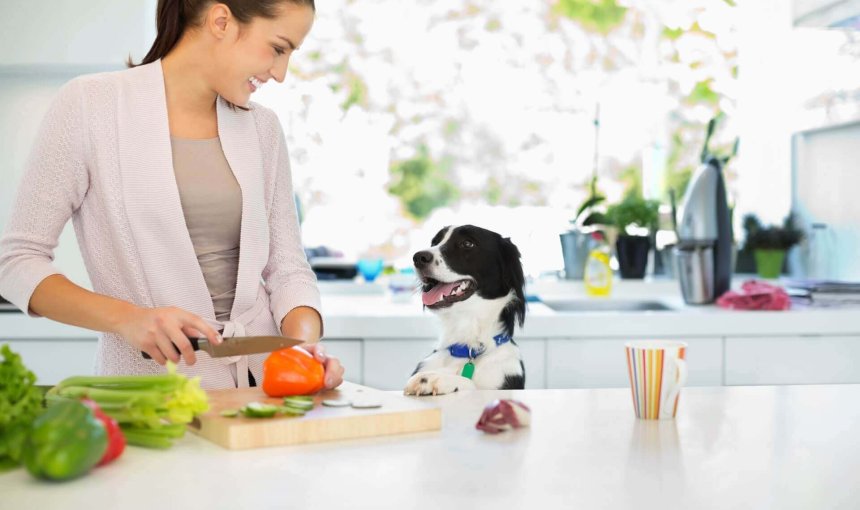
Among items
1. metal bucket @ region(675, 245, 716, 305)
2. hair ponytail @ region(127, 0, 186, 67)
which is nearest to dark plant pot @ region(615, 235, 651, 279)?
metal bucket @ region(675, 245, 716, 305)

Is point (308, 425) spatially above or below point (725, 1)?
below

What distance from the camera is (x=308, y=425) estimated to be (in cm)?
113

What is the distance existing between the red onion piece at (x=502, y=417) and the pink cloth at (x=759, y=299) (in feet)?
6.17

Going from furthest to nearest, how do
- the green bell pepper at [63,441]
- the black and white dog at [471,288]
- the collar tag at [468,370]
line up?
the black and white dog at [471,288] < the collar tag at [468,370] < the green bell pepper at [63,441]

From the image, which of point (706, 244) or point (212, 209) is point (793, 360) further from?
point (212, 209)

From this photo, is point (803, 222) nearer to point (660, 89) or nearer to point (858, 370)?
point (660, 89)

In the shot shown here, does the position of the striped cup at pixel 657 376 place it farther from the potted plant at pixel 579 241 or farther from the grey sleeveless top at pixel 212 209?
the potted plant at pixel 579 241

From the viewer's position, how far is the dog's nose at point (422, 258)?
2.26 m

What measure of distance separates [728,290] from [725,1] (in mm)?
1521

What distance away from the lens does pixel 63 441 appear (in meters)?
0.91

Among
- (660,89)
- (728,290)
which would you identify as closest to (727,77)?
(660,89)

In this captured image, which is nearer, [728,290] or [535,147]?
[728,290]

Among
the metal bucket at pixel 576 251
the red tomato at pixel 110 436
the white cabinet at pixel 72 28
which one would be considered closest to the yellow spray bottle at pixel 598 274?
the metal bucket at pixel 576 251

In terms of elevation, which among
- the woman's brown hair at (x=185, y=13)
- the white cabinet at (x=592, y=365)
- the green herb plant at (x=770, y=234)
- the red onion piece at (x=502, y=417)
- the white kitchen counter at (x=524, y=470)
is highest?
the woman's brown hair at (x=185, y=13)
